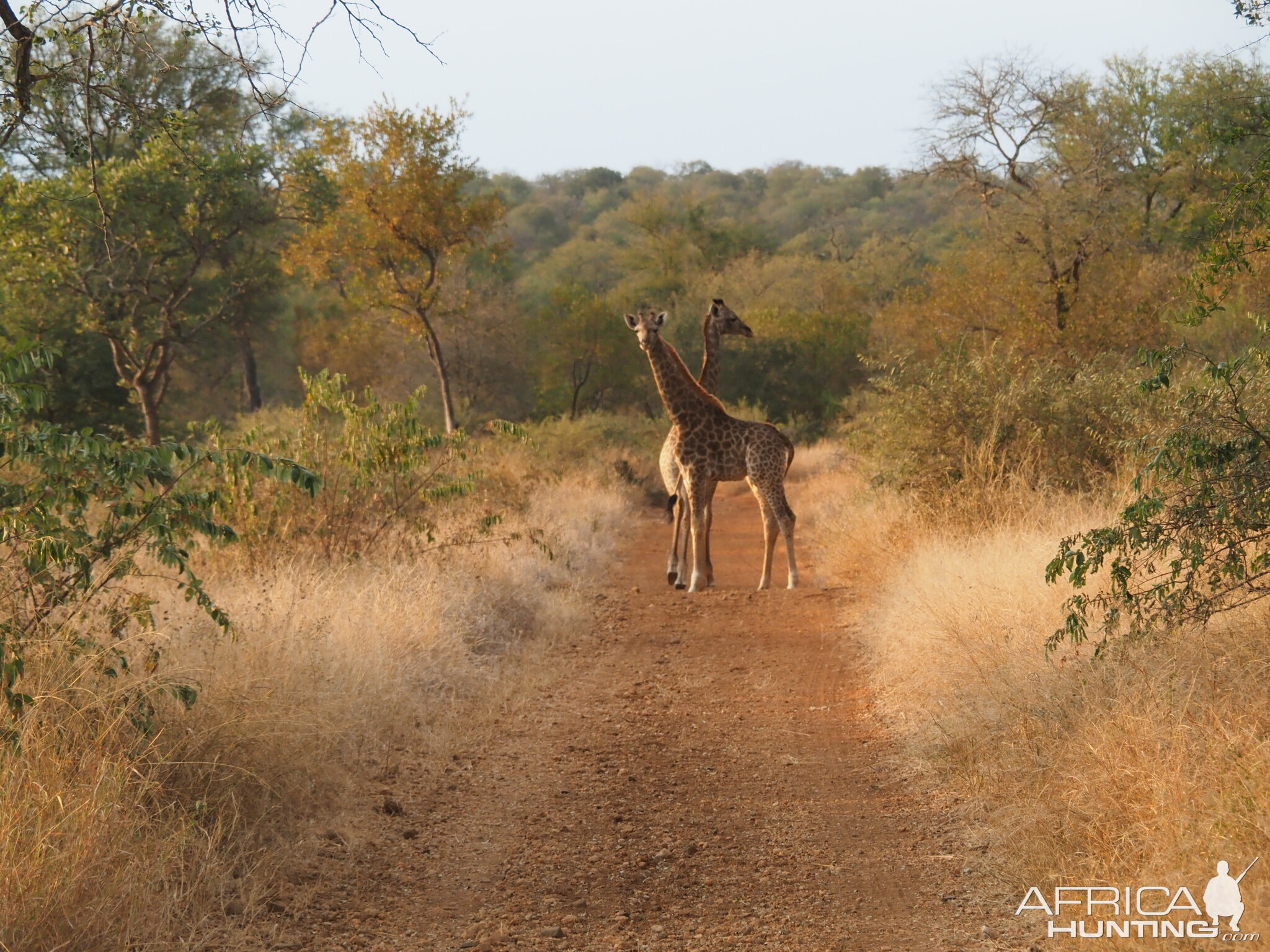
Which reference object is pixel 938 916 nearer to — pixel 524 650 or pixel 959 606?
pixel 959 606

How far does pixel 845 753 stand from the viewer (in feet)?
18.4

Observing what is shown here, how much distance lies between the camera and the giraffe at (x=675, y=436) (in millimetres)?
10891

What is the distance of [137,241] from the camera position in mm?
17391

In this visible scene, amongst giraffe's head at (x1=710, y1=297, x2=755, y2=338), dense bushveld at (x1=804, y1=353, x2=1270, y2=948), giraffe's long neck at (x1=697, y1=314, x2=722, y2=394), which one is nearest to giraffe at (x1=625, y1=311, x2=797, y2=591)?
giraffe's long neck at (x1=697, y1=314, x2=722, y2=394)

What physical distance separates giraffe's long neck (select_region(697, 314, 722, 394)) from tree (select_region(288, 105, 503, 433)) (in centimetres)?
1003

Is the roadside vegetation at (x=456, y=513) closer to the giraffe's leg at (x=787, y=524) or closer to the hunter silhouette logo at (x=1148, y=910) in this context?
the hunter silhouette logo at (x=1148, y=910)

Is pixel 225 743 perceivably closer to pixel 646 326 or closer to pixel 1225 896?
pixel 1225 896

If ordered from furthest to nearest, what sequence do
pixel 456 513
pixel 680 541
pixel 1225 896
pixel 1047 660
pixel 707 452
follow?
pixel 456 513 < pixel 680 541 < pixel 707 452 < pixel 1047 660 < pixel 1225 896

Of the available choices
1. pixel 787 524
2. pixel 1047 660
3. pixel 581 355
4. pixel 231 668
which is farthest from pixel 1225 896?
pixel 581 355

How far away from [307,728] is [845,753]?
2699 millimetres

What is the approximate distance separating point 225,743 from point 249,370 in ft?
79.5

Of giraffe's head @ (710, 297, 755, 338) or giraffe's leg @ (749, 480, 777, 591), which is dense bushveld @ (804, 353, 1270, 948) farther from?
giraffe's head @ (710, 297, 755, 338)

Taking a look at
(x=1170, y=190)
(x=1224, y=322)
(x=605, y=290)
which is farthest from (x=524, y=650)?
(x=605, y=290)

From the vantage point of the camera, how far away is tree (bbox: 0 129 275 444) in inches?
632
